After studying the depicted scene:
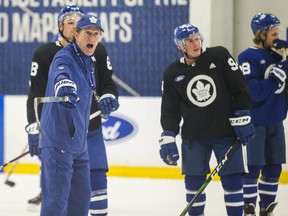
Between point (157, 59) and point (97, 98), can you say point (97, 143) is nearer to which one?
point (97, 98)

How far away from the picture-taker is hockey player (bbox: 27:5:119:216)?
472 cm

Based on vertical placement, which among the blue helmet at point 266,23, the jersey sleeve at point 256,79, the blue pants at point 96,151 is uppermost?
the blue helmet at point 266,23

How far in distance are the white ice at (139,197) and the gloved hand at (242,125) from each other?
1357 millimetres

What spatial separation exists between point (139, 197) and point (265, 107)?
176 centimetres

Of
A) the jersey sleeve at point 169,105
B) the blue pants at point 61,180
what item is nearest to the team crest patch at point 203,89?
the jersey sleeve at point 169,105

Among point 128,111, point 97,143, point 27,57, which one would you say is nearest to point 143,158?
point 128,111

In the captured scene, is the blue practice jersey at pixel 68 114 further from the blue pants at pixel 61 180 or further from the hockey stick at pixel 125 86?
the hockey stick at pixel 125 86

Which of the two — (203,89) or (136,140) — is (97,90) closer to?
(203,89)

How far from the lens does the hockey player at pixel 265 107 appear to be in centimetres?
524

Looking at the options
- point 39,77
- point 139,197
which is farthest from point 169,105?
point 139,197

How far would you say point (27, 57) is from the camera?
951 centimetres

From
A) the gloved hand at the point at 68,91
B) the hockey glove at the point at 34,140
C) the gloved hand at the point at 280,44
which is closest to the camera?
the gloved hand at the point at 68,91

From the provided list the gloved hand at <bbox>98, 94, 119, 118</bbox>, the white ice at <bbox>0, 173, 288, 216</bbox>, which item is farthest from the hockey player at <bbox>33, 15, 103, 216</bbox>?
the white ice at <bbox>0, 173, 288, 216</bbox>

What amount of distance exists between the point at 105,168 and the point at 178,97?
543mm
